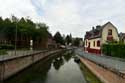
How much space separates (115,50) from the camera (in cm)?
3061

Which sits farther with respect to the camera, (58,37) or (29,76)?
(58,37)

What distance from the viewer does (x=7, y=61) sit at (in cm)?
2152

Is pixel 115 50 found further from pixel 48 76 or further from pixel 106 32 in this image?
pixel 106 32

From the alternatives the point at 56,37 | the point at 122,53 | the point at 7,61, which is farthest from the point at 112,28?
the point at 56,37

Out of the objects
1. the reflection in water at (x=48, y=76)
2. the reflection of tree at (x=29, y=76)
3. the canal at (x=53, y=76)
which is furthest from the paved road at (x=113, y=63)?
the reflection of tree at (x=29, y=76)

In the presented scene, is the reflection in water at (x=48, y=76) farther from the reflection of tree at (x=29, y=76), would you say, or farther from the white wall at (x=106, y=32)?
the white wall at (x=106, y=32)

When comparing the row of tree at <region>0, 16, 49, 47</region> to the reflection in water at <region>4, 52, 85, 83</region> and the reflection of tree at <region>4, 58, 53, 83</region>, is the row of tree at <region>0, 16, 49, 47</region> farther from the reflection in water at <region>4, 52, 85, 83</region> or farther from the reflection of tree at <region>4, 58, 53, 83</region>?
the reflection of tree at <region>4, 58, 53, 83</region>

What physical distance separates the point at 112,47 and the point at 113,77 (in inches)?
734

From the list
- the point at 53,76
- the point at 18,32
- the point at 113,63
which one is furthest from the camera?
the point at 18,32

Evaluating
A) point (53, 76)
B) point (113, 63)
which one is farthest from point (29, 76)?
point (113, 63)

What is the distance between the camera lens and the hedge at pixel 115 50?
27847 mm

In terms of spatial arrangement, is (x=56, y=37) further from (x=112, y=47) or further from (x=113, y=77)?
(x=113, y=77)

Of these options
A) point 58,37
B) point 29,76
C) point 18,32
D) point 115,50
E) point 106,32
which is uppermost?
point 58,37

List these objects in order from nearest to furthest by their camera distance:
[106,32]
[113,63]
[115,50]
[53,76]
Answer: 1. [113,63]
2. [53,76]
3. [115,50]
4. [106,32]
